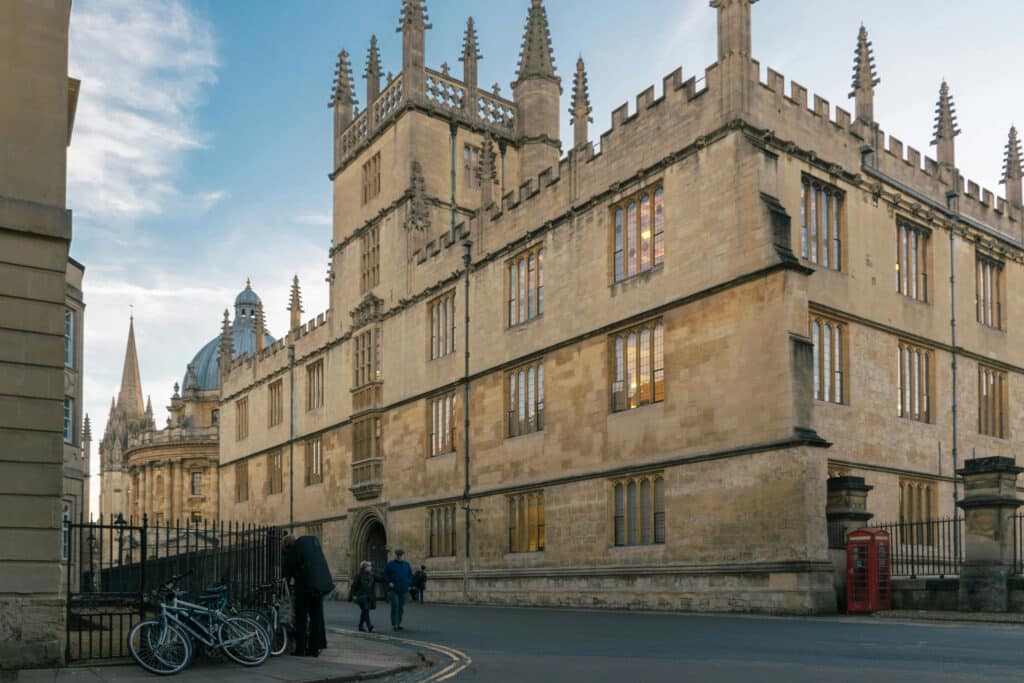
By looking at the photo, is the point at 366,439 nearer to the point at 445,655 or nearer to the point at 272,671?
the point at 445,655

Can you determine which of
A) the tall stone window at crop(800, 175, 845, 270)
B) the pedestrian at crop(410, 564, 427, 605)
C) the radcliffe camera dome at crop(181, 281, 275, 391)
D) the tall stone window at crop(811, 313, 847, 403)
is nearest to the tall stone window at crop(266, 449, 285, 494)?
the pedestrian at crop(410, 564, 427, 605)

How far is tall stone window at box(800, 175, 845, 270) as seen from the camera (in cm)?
2531

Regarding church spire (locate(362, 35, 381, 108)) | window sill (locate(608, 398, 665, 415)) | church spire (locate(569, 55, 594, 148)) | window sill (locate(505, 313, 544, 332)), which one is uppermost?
church spire (locate(362, 35, 381, 108))

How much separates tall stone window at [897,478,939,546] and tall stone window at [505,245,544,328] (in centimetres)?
1094

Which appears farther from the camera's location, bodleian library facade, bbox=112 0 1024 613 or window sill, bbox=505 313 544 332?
window sill, bbox=505 313 544 332

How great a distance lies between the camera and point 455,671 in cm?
1249

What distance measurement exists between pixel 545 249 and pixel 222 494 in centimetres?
3302

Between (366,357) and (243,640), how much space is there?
28967mm

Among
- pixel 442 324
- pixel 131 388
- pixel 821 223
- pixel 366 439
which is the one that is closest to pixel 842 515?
pixel 821 223

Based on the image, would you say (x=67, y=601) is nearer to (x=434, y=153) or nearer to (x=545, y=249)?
(x=545, y=249)

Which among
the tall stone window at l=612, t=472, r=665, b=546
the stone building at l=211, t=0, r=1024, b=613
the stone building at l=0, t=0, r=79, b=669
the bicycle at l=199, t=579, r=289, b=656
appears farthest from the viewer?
the tall stone window at l=612, t=472, r=665, b=546

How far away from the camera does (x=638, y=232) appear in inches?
1101

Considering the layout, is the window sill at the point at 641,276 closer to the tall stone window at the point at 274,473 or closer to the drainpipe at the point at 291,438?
the drainpipe at the point at 291,438

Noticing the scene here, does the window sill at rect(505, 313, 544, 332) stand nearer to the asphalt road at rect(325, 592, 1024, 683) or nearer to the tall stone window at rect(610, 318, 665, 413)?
the tall stone window at rect(610, 318, 665, 413)
